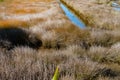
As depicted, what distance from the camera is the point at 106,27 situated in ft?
71.5

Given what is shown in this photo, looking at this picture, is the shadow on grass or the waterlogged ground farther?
the shadow on grass

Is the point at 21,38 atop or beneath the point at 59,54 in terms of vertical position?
beneath

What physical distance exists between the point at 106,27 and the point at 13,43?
890 cm

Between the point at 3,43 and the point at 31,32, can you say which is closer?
the point at 3,43

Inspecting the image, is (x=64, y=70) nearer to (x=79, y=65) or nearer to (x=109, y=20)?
(x=79, y=65)

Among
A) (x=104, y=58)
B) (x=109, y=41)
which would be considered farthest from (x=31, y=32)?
(x=104, y=58)

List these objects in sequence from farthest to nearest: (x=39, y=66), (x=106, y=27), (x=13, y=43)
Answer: (x=106, y=27)
(x=13, y=43)
(x=39, y=66)

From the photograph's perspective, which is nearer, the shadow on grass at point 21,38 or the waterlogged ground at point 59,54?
the waterlogged ground at point 59,54

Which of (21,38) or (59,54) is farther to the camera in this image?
(21,38)

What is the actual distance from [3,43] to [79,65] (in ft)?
17.4

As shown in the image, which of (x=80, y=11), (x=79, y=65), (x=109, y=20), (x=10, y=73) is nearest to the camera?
(x=10, y=73)

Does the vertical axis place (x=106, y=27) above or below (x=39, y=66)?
below

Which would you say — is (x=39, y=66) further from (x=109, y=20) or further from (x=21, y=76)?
(x=109, y=20)

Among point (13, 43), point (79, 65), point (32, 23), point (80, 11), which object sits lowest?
point (80, 11)
